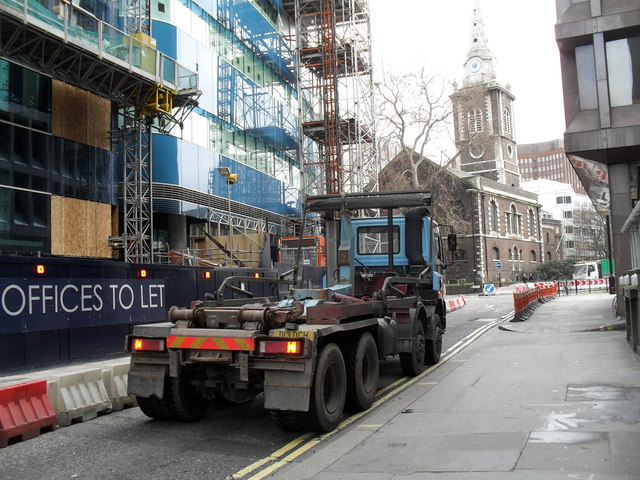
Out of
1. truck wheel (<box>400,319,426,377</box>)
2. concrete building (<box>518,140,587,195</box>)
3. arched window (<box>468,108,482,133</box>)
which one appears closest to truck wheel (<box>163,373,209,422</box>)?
truck wheel (<box>400,319,426,377</box>)

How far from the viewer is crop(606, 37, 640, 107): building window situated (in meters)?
16.2

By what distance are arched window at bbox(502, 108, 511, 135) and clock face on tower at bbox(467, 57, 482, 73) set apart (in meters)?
7.12

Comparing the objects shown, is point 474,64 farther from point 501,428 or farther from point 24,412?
point 24,412

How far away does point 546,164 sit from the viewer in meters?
177

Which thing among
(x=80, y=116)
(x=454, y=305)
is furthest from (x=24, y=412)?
(x=454, y=305)

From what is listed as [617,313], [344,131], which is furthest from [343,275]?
[344,131]

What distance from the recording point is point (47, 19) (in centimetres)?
1587

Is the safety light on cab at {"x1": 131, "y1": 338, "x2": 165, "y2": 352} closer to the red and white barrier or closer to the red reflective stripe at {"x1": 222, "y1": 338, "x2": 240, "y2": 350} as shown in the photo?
the red reflective stripe at {"x1": 222, "y1": 338, "x2": 240, "y2": 350}

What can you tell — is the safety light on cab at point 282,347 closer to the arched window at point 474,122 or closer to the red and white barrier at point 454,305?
the red and white barrier at point 454,305

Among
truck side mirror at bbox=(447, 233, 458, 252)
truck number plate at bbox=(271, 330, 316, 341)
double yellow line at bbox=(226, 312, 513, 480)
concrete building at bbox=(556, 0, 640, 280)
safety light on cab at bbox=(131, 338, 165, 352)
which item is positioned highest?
concrete building at bbox=(556, 0, 640, 280)

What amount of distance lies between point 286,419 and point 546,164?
7337 inches

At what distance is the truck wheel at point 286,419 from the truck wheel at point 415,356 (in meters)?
3.55

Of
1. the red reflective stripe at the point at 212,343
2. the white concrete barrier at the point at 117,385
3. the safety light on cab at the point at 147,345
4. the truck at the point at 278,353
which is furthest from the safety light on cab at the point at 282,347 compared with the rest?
the white concrete barrier at the point at 117,385

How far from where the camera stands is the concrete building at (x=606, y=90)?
1601cm
